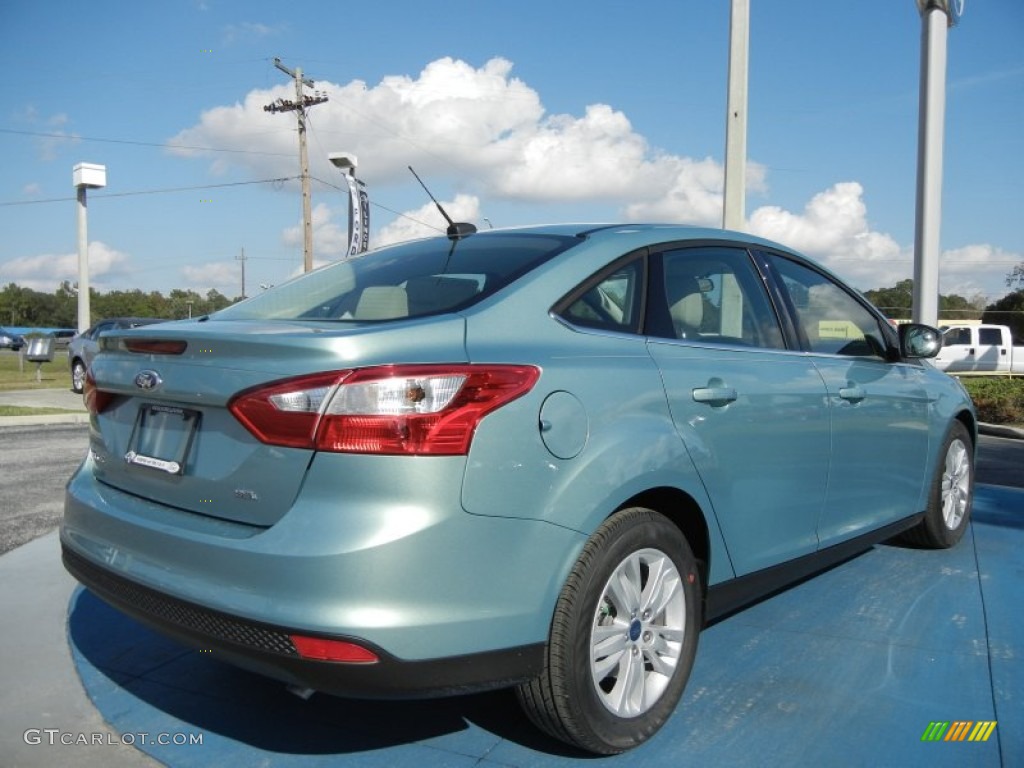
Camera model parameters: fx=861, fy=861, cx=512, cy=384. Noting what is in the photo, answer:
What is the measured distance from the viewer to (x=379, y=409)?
2174mm

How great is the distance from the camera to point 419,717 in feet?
9.80

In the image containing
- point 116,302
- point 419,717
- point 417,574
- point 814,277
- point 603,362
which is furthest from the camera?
point 116,302

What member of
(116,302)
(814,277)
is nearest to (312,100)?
(814,277)

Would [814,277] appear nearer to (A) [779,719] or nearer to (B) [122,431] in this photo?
(A) [779,719]

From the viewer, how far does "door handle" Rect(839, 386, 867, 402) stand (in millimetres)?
3705

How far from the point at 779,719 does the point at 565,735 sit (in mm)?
828

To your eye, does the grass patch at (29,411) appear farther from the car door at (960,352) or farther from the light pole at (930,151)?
the car door at (960,352)

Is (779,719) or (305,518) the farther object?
(779,719)

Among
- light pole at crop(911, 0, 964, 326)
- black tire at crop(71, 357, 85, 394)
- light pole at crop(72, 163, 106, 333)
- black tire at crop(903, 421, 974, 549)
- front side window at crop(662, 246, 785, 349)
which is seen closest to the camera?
front side window at crop(662, 246, 785, 349)

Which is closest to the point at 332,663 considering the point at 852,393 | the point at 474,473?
the point at 474,473

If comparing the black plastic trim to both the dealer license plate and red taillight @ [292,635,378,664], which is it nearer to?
red taillight @ [292,635,378,664]

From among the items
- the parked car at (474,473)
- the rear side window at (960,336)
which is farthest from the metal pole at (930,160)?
the rear side window at (960,336)

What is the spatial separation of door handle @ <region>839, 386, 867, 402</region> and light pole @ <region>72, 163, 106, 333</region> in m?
26.0

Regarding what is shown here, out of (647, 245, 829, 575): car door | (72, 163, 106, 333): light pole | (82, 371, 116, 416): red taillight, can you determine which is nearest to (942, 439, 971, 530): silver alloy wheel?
(647, 245, 829, 575): car door
